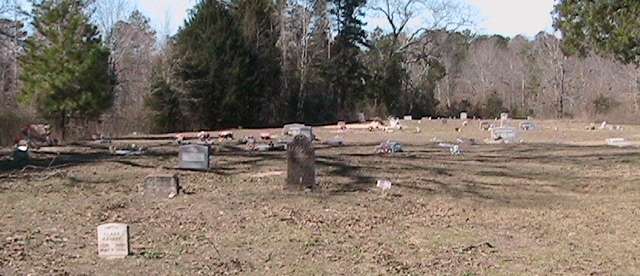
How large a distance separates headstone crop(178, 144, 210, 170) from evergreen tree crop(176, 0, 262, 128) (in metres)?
23.7

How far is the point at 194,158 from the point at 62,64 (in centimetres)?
1738

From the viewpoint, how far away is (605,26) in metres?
16.4

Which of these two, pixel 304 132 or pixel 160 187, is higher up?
pixel 304 132

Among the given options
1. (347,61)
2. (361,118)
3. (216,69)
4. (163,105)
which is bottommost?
(361,118)

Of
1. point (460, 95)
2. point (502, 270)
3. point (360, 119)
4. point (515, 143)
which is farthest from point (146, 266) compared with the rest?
point (460, 95)

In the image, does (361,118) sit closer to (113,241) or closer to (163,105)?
(163,105)

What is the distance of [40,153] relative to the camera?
60.5 feet

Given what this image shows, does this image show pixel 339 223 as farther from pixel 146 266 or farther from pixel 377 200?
pixel 146 266

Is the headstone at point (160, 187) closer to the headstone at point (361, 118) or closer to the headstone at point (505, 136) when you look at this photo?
the headstone at point (505, 136)

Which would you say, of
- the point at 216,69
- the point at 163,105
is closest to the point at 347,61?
the point at 216,69

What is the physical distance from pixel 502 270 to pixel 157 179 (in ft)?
19.8

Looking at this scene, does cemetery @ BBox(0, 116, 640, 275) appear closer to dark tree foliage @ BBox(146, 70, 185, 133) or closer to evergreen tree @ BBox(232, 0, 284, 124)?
dark tree foliage @ BBox(146, 70, 185, 133)

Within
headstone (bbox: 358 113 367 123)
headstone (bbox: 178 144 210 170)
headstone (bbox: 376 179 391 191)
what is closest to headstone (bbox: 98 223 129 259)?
headstone (bbox: 376 179 391 191)

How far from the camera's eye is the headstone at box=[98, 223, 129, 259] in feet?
21.9
